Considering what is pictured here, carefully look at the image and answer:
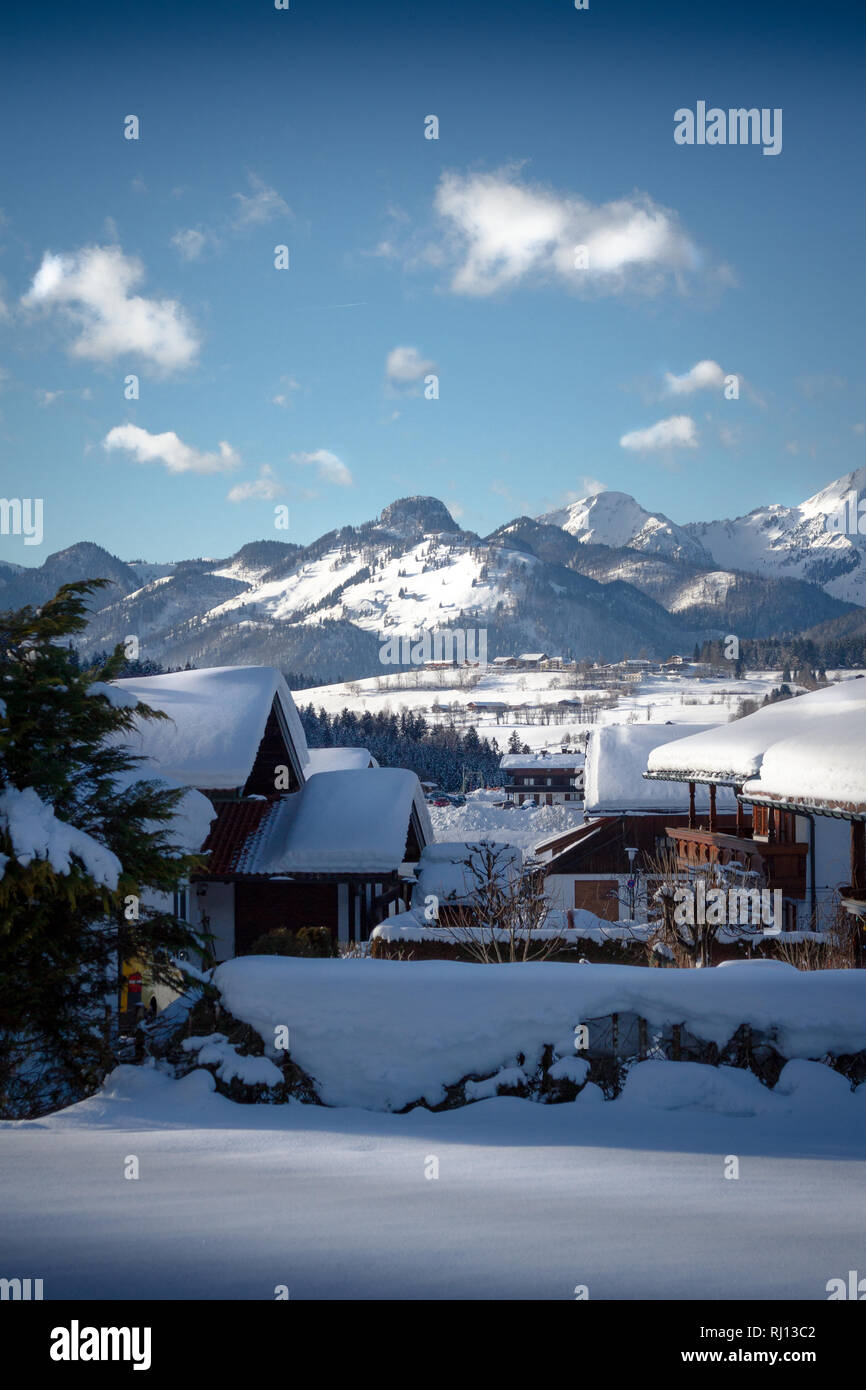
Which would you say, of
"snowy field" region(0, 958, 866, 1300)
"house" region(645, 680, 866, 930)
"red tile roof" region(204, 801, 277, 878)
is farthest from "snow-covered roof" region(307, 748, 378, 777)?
"snowy field" region(0, 958, 866, 1300)

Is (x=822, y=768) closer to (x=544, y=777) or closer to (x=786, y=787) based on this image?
(x=786, y=787)

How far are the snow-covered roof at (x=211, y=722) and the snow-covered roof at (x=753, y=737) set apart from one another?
8.13 m

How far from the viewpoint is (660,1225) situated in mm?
4535

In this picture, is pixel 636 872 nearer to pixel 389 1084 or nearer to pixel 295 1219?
pixel 389 1084

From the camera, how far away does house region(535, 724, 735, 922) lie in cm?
3020

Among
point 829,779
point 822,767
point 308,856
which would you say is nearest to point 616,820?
point 308,856

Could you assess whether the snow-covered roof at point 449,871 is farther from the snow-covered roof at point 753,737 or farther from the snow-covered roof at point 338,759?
the snow-covered roof at point 338,759

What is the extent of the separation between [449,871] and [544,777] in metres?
85.6

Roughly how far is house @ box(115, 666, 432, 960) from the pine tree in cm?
968

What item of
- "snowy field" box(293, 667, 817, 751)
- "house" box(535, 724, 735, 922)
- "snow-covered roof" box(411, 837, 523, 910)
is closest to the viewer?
"snow-covered roof" box(411, 837, 523, 910)

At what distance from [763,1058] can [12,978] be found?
6240 mm

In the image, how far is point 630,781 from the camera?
3062cm

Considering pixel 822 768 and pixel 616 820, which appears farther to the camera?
pixel 616 820

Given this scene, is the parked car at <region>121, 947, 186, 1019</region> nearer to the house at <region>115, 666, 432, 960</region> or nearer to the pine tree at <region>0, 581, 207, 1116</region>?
the pine tree at <region>0, 581, 207, 1116</region>
